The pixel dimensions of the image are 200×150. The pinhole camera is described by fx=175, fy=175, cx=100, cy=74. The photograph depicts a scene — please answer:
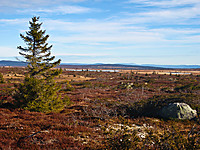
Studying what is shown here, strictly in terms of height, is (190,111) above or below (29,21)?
below

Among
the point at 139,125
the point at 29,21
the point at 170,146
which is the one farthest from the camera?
the point at 29,21

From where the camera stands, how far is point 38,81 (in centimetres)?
1302

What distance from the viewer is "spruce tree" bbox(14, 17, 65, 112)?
12.8 m

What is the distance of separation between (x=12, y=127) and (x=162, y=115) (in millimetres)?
10028

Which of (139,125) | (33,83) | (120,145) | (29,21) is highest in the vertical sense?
(29,21)

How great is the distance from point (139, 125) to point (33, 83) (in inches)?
315

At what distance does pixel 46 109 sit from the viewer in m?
13.3

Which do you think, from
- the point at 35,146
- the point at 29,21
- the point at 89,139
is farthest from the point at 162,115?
the point at 29,21

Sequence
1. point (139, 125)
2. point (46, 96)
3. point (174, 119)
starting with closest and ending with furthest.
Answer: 1. point (139, 125)
2. point (174, 119)
3. point (46, 96)

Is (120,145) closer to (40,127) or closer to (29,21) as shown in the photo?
(40,127)

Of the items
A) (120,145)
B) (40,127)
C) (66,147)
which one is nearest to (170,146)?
(120,145)

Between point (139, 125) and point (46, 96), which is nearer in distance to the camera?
point (139, 125)

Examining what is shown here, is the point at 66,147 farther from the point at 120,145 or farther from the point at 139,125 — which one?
the point at 139,125

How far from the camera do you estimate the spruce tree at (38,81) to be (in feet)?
42.1
